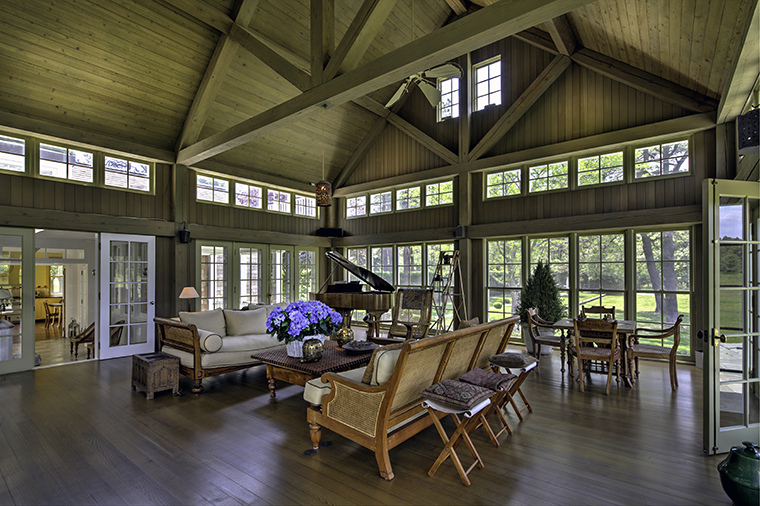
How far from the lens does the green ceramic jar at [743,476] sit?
90.0 inches

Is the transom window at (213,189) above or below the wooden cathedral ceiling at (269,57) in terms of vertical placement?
below

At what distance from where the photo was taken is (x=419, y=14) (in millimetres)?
8430

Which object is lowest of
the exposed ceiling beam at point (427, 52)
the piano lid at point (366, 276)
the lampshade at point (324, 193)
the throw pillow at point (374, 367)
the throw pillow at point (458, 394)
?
the throw pillow at point (458, 394)

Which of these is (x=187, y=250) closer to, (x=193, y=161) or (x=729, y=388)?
(x=193, y=161)

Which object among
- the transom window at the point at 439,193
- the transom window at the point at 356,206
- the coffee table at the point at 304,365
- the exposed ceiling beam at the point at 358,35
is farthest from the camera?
the transom window at the point at 356,206

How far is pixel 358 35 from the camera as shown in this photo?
4.62m

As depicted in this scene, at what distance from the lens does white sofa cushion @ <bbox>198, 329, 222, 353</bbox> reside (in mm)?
4938

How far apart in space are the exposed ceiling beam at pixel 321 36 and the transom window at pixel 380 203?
5.31 metres

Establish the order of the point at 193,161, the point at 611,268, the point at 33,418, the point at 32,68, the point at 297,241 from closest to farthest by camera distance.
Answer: the point at 33,418, the point at 32,68, the point at 611,268, the point at 193,161, the point at 297,241

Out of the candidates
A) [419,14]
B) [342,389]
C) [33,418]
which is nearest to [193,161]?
[33,418]

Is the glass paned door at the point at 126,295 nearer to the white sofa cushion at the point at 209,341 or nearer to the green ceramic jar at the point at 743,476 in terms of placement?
the white sofa cushion at the point at 209,341

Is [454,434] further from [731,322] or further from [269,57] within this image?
[269,57]

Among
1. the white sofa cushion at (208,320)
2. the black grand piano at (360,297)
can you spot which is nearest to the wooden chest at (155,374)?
the white sofa cushion at (208,320)

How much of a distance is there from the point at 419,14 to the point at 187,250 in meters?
7.14
